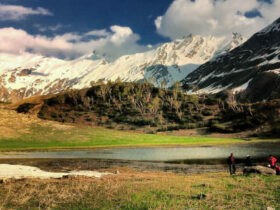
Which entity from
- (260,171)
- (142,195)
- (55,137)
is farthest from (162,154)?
(55,137)

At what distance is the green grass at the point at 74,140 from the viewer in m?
99.9

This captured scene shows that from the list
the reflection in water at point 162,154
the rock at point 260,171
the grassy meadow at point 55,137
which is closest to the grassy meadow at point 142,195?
the rock at point 260,171

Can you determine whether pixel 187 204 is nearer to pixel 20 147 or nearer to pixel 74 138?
pixel 20 147

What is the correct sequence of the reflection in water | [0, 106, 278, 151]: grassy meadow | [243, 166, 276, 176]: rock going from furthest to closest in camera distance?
[0, 106, 278, 151]: grassy meadow
the reflection in water
[243, 166, 276, 176]: rock

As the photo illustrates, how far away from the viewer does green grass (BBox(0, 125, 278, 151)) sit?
99.9 m

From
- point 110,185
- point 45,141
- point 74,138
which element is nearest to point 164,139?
point 74,138

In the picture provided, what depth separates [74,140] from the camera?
10950cm

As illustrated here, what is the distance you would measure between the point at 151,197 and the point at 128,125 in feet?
553

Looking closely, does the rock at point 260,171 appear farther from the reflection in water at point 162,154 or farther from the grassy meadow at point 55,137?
the grassy meadow at point 55,137

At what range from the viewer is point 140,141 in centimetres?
11406

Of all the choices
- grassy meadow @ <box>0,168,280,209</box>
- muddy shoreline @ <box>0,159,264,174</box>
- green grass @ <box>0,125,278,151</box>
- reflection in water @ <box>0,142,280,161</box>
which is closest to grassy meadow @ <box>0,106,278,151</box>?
green grass @ <box>0,125,278,151</box>

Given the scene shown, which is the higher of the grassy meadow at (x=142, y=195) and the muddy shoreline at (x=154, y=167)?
the grassy meadow at (x=142, y=195)

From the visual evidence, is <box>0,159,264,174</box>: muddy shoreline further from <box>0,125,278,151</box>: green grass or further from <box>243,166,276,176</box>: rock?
<box>0,125,278,151</box>: green grass

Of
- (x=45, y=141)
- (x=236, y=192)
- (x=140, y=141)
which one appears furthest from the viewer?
(x=140, y=141)
